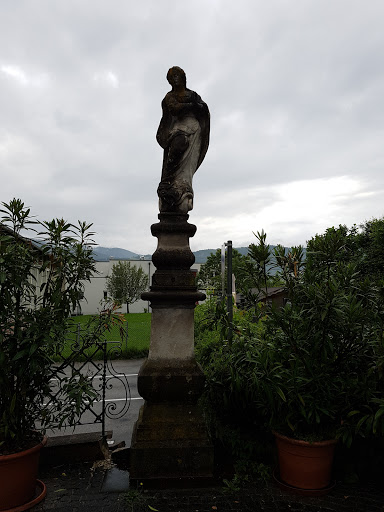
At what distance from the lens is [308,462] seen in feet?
12.0

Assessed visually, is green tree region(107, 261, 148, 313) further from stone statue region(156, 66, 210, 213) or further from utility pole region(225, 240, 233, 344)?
stone statue region(156, 66, 210, 213)

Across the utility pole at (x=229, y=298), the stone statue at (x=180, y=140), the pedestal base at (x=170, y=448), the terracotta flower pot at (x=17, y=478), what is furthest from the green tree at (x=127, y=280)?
the terracotta flower pot at (x=17, y=478)

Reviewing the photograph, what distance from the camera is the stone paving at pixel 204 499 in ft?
11.0

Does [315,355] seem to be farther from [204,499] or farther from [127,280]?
[127,280]

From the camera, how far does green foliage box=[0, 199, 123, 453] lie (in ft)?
11.1

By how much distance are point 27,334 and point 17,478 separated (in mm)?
1201

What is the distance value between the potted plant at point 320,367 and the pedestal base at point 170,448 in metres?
0.71

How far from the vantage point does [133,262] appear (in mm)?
71062

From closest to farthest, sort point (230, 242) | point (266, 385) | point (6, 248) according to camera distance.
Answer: point (6, 248) → point (266, 385) → point (230, 242)

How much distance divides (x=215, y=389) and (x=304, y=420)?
102 cm

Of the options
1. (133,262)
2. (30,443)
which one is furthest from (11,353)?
(133,262)

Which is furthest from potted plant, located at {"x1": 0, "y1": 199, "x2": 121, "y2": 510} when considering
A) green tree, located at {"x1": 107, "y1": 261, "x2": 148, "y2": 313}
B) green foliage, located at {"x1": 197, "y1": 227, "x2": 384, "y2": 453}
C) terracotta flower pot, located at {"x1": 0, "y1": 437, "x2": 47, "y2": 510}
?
green tree, located at {"x1": 107, "y1": 261, "x2": 148, "y2": 313}

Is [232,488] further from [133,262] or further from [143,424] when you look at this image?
[133,262]

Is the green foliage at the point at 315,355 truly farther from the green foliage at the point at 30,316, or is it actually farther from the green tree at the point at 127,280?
the green tree at the point at 127,280
